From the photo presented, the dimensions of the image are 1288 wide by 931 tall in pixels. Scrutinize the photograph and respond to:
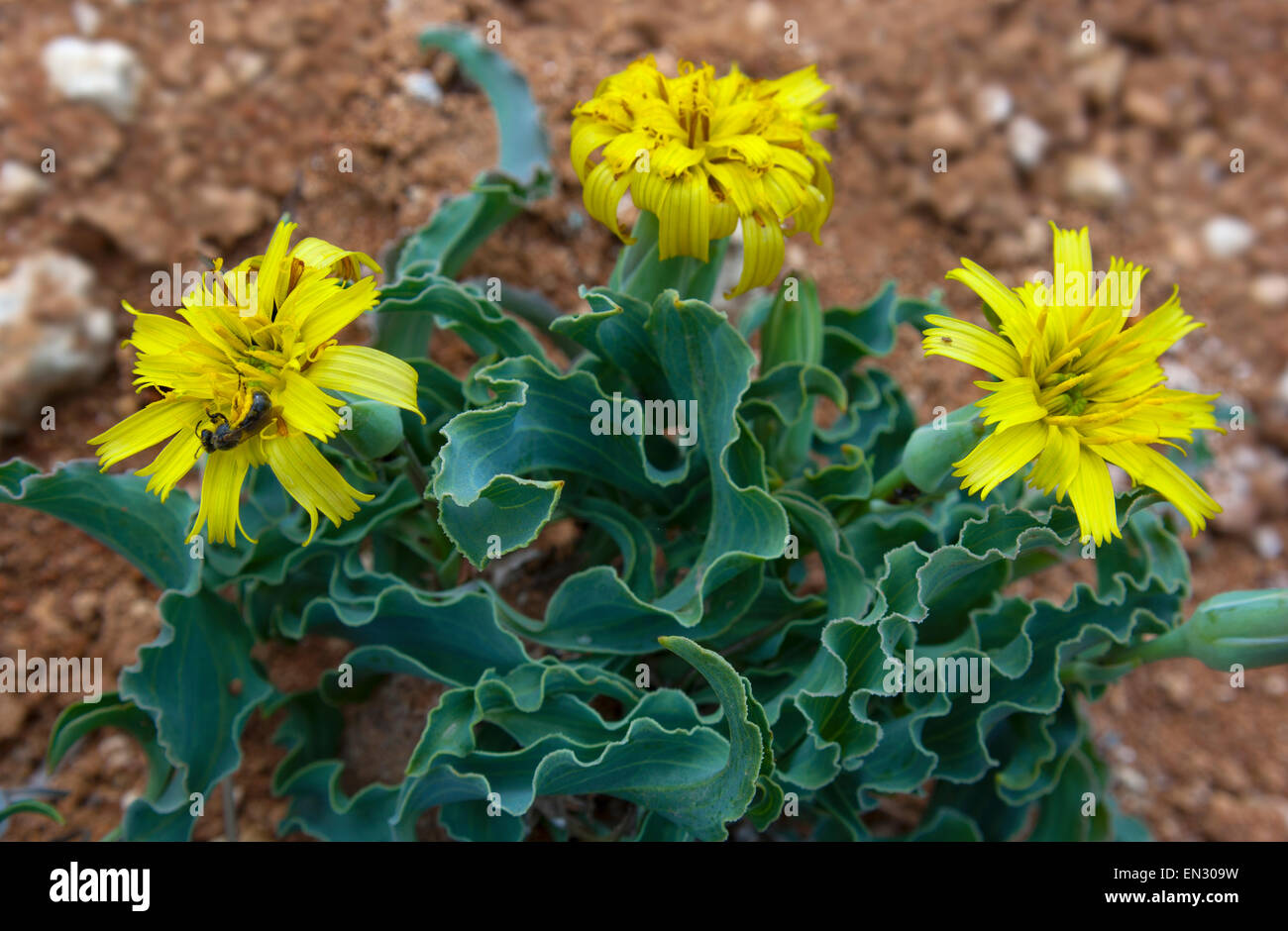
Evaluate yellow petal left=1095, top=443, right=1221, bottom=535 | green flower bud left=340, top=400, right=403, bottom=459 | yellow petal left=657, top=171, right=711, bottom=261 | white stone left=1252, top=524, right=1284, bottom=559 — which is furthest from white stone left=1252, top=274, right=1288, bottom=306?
green flower bud left=340, top=400, right=403, bottom=459

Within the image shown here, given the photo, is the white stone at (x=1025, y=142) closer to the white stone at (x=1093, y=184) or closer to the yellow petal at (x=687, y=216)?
the white stone at (x=1093, y=184)

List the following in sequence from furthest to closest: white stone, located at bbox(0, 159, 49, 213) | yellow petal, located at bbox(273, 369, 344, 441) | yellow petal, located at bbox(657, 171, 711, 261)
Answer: white stone, located at bbox(0, 159, 49, 213) → yellow petal, located at bbox(657, 171, 711, 261) → yellow petal, located at bbox(273, 369, 344, 441)

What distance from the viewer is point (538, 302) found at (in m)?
2.54

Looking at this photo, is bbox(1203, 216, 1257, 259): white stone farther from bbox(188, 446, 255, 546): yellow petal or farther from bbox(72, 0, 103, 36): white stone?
bbox(72, 0, 103, 36): white stone

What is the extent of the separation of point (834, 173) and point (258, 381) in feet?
8.02

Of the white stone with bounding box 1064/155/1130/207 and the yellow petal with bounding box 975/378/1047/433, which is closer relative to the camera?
the yellow petal with bounding box 975/378/1047/433

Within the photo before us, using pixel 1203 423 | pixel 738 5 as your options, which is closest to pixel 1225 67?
pixel 738 5

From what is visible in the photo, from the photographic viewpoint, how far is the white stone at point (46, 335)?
2643 millimetres

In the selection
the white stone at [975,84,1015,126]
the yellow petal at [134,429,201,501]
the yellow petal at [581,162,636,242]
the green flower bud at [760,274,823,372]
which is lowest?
the yellow petal at [134,429,201,501]

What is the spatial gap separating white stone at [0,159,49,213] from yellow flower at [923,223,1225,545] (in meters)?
2.51

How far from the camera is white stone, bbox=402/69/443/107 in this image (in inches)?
121

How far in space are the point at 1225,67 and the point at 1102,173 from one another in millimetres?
776

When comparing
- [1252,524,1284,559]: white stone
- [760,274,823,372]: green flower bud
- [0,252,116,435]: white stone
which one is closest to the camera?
[760,274,823,372]: green flower bud

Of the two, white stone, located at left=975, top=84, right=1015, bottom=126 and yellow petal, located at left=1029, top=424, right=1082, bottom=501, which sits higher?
white stone, located at left=975, top=84, right=1015, bottom=126
